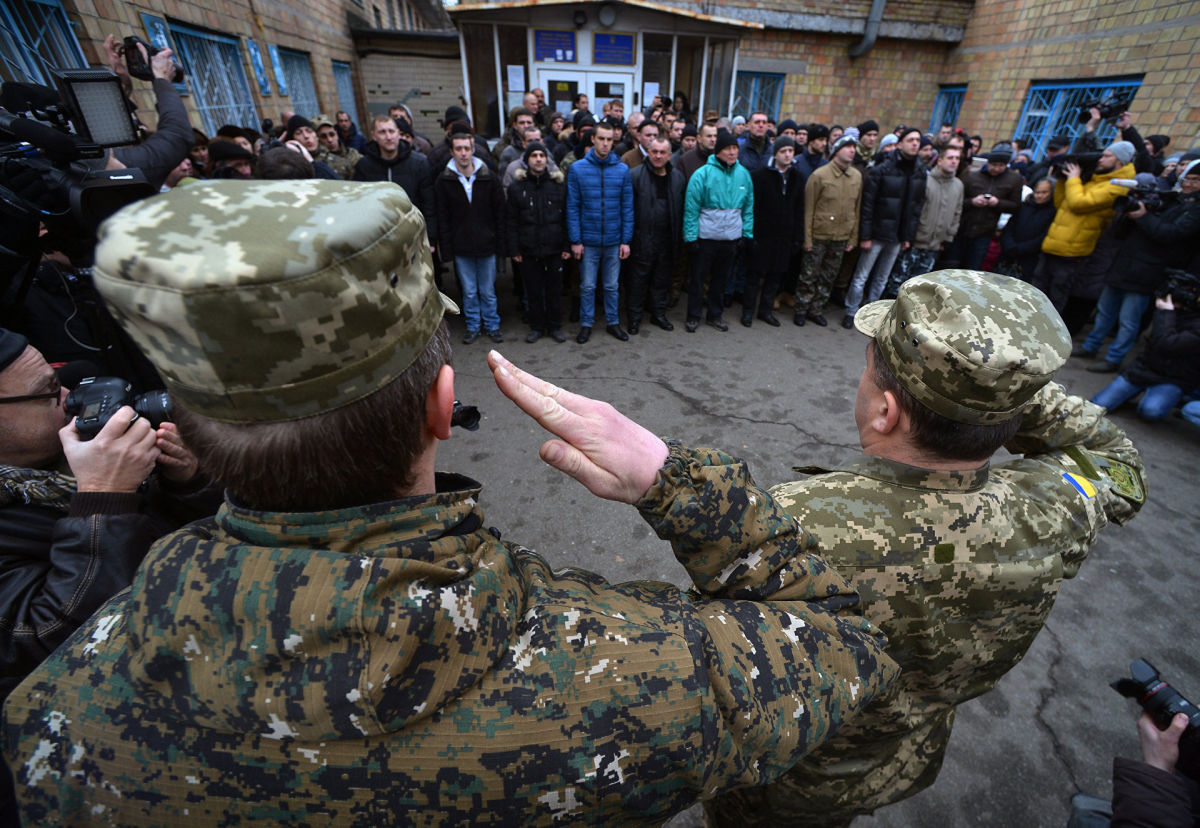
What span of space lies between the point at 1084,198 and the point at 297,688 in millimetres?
7070

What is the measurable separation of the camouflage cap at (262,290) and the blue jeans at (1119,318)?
671cm

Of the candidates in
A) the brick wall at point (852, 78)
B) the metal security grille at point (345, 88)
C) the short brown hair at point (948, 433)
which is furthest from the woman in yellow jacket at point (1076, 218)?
the metal security grille at point (345, 88)

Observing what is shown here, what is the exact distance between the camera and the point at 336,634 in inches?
22.6

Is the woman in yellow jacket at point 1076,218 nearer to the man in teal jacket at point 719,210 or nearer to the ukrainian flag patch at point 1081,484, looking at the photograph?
the man in teal jacket at point 719,210

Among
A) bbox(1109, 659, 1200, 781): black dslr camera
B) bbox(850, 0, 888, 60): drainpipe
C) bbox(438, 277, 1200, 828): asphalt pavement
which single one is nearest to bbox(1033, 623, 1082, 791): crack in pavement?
bbox(438, 277, 1200, 828): asphalt pavement

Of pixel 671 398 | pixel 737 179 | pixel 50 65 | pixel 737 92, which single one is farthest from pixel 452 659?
pixel 737 92

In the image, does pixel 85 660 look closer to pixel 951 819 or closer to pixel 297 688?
pixel 297 688

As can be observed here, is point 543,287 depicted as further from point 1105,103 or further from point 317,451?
point 1105,103

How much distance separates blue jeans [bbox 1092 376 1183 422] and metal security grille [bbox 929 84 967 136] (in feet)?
40.8

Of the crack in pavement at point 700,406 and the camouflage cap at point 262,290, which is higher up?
the camouflage cap at point 262,290

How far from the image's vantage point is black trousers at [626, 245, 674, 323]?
224 inches

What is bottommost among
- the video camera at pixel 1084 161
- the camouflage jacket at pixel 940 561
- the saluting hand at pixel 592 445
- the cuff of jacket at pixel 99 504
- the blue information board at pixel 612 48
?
the camouflage jacket at pixel 940 561

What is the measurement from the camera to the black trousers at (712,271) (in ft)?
18.4

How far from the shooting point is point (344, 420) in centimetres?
68
